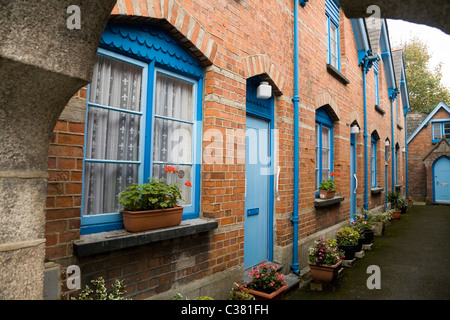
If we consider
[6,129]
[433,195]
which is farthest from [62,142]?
[433,195]

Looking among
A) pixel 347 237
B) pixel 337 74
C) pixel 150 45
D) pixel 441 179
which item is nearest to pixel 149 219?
pixel 150 45

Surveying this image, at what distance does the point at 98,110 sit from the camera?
2773 mm

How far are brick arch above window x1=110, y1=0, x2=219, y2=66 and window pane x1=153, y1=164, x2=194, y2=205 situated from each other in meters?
1.37

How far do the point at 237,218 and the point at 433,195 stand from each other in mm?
18677

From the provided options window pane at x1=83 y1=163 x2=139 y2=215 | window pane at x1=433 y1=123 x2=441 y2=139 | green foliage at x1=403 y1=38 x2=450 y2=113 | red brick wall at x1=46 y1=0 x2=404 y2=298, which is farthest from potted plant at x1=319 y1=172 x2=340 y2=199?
green foliage at x1=403 y1=38 x2=450 y2=113

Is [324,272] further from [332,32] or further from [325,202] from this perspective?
[332,32]

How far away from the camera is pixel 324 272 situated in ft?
15.4

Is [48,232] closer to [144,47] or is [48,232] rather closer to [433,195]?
[144,47]

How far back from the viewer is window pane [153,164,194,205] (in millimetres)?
3270

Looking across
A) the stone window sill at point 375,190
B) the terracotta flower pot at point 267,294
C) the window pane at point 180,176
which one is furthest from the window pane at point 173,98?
the stone window sill at point 375,190

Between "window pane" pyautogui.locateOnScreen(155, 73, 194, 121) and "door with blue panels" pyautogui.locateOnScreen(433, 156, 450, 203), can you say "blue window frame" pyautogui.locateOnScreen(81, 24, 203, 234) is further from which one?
"door with blue panels" pyautogui.locateOnScreen(433, 156, 450, 203)

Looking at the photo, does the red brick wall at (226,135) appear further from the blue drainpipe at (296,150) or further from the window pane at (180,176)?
the window pane at (180,176)

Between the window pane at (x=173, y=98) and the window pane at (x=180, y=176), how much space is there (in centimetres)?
60

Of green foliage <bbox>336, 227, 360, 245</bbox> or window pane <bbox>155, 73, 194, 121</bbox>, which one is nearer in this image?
window pane <bbox>155, 73, 194, 121</bbox>
